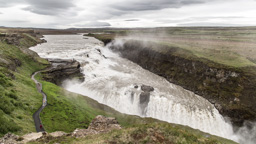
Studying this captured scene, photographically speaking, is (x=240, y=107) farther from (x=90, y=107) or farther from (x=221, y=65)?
(x=90, y=107)

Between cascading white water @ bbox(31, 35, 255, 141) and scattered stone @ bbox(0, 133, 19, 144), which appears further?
cascading white water @ bbox(31, 35, 255, 141)

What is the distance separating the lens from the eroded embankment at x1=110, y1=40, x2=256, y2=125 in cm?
3722

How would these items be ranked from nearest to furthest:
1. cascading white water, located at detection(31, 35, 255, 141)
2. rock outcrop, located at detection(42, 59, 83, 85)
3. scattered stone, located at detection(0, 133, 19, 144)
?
scattered stone, located at detection(0, 133, 19, 144)
cascading white water, located at detection(31, 35, 255, 141)
rock outcrop, located at detection(42, 59, 83, 85)

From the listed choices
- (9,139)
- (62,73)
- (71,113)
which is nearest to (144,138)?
(9,139)

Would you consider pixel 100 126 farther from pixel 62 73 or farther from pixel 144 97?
pixel 62 73

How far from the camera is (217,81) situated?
46.4m

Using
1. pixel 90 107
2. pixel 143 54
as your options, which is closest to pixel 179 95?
pixel 90 107

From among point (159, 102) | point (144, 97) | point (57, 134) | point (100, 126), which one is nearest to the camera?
point (57, 134)

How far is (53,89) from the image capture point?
39281 mm

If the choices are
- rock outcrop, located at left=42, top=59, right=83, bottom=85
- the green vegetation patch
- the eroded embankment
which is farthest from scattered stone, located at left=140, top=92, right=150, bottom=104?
rock outcrop, located at left=42, top=59, right=83, bottom=85

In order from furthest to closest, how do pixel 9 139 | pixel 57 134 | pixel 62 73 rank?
pixel 62 73 < pixel 57 134 < pixel 9 139

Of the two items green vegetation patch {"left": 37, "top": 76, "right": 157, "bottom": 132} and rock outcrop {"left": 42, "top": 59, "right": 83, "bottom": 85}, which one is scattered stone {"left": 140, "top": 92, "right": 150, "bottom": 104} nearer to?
green vegetation patch {"left": 37, "top": 76, "right": 157, "bottom": 132}

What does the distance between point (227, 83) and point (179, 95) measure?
14.0 m

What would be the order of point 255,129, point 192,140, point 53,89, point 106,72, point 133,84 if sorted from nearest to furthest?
1. point 192,140
2. point 255,129
3. point 53,89
4. point 133,84
5. point 106,72
